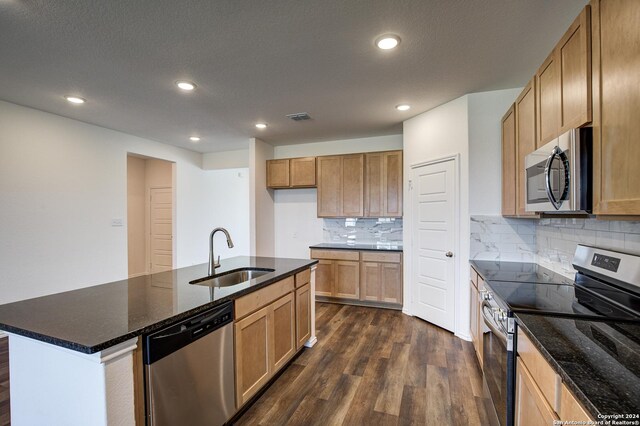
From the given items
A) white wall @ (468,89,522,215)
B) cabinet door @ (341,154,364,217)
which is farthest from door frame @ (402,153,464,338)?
cabinet door @ (341,154,364,217)

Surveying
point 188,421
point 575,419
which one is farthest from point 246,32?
point 575,419

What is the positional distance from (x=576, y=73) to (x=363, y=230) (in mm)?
3511

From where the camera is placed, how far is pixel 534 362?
1211mm

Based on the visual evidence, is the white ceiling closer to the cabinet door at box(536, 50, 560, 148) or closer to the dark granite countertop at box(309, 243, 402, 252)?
the cabinet door at box(536, 50, 560, 148)

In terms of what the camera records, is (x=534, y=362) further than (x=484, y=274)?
No

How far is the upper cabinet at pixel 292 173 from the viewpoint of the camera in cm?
482

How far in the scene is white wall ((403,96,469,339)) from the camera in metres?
3.07

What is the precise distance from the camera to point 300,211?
5180mm

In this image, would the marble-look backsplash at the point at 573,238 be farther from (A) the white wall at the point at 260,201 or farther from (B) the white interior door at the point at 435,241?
(A) the white wall at the point at 260,201

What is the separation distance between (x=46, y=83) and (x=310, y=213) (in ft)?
11.9

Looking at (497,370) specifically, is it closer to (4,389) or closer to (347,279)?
(347,279)

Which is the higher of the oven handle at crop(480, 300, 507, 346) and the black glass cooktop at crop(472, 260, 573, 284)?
the black glass cooktop at crop(472, 260, 573, 284)

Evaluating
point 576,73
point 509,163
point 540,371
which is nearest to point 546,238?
point 509,163

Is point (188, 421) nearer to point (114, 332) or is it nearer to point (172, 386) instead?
point (172, 386)
